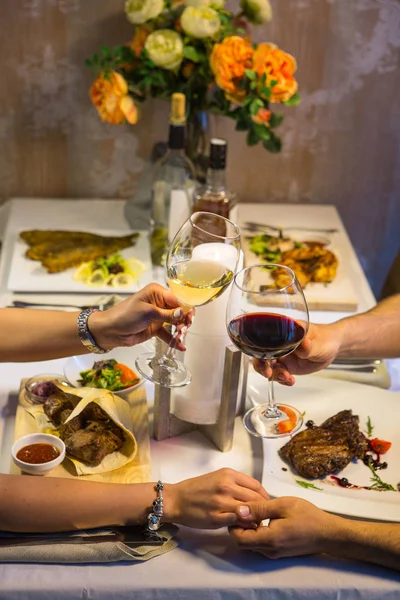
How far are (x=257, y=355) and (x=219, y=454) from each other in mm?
215

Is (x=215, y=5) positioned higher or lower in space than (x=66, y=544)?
higher

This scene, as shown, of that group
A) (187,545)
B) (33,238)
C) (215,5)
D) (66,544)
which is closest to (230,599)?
(187,545)

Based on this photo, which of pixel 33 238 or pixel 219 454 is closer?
pixel 219 454

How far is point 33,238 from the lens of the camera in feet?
7.00

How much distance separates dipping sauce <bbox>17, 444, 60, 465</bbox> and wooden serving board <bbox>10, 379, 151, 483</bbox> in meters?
0.02

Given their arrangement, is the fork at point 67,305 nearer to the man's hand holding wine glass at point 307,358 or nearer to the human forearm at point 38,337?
the human forearm at point 38,337

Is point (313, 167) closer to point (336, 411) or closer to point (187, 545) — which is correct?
point (336, 411)

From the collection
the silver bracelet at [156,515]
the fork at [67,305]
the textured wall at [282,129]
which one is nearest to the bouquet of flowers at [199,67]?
the textured wall at [282,129]

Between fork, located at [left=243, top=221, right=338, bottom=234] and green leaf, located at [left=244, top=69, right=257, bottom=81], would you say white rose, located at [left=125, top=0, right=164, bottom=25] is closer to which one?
green leaf, located at [left=244, top=69, right=257, bottom=81]

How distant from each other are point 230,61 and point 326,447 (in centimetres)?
107

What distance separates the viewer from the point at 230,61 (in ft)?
6.52

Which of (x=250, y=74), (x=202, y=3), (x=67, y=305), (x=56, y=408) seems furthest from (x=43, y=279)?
(x=202, y=3)

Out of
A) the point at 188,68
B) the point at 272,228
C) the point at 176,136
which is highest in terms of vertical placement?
the point at 188,68

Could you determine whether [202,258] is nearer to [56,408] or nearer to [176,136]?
[56,408]
